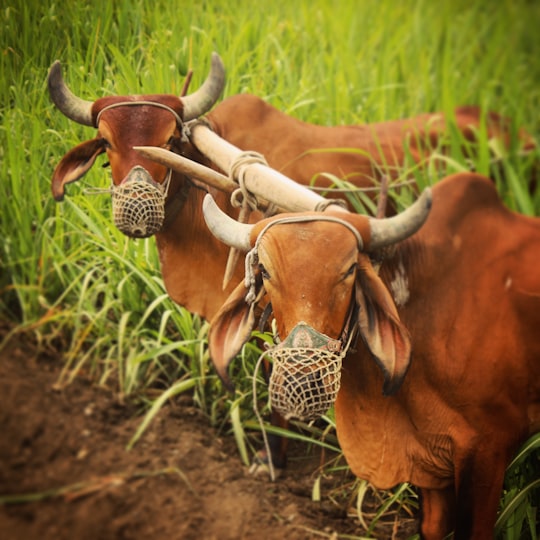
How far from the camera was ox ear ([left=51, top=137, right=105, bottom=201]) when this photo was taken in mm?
2293

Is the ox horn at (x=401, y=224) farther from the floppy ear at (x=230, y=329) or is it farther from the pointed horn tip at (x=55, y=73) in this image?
the pointed horn tip at (x=55, y=73)

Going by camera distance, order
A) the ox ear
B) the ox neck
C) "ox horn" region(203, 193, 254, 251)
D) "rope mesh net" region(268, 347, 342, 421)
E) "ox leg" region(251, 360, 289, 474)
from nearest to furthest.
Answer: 1. "rope mesh net" region(268, 347, 342, 421)
2. "ox horn" region(203, 193, 254, 251)
3. the ox ear
4. the ox neck
5. "ox leg" region(251, 360, 289, 474)

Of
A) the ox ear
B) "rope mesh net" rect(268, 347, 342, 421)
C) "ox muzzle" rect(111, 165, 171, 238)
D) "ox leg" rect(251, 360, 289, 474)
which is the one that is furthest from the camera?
"ox leg" rect(251, 360, 289, 474)

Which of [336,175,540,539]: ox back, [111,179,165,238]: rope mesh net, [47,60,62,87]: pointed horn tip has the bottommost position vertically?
→ [336,175,540,539]: ox back

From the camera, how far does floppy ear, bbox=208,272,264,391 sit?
1.87 meters

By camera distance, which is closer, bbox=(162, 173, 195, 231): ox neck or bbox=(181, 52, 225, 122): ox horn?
bbox=(181, 52, 225, 122): ox horn

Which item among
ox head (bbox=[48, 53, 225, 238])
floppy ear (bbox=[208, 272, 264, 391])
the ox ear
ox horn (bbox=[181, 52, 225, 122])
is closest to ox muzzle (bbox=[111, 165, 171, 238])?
ox head (bbox=[48, 53, 225, 238])

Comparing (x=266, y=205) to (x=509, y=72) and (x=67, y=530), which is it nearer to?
(x=67, y=530)

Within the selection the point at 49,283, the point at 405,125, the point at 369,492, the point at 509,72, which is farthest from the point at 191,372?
the point at 509,72

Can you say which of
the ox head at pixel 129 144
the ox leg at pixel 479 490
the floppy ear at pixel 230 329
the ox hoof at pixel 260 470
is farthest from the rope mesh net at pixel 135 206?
the ox leg at pixel 479 490

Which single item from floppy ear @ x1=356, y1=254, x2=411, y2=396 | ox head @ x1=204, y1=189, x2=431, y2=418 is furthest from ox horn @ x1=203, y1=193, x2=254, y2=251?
floppy ear @ x1=356, y1=254, x2=411, y2=396

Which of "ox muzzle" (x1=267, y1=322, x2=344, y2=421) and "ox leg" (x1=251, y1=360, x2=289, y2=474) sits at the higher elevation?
"ox muzzle" (x1=267, y1=322, x2=344, y2=421)

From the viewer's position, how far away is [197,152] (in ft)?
8.00

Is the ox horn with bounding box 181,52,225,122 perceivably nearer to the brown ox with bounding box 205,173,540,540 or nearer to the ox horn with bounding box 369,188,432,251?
the brown ox with bounding box 205,173,540,540
